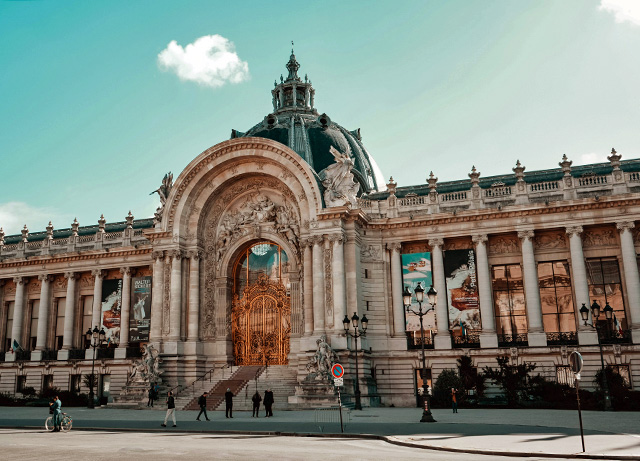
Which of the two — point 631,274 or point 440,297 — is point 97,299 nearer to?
point 440,297

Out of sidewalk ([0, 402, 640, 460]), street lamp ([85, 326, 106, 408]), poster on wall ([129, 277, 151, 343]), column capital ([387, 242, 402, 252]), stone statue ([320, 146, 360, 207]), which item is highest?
stone statue ([320, 146, 360, 207])

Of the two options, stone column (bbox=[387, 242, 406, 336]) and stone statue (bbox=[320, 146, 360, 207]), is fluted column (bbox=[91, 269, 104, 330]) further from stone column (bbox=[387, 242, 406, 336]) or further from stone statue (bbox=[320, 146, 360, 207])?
stone column (bbox=[387, 242, 406, 336])

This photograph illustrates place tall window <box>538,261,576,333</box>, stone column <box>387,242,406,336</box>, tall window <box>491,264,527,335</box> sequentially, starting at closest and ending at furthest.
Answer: tall window <box>538,261,576,333</box>
tall window <box>491,264,527,335</box>
stone column <box>387,242,406,336</box>

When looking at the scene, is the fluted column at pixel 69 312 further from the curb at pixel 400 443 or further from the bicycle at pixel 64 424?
the bicycle at pixel 64 424

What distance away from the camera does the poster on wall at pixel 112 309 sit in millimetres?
42469

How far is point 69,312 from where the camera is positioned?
44281 millimetres

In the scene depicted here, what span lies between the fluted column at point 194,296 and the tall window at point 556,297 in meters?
21.1

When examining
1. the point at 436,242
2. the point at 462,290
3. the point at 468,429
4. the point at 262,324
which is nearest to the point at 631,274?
the point at 462,290

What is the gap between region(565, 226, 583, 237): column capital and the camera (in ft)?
112

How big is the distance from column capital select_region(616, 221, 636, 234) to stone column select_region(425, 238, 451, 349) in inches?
391

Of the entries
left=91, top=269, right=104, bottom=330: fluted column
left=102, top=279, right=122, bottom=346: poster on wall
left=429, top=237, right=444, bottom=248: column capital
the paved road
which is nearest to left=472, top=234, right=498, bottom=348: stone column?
left=429, top=237, right=444, bottom=248: column capital

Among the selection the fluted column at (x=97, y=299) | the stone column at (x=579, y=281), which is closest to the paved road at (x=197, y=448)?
the stone column at (x=579, y=281)

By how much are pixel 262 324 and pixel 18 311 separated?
21.5 metres

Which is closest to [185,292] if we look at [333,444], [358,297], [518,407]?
[358,297]
